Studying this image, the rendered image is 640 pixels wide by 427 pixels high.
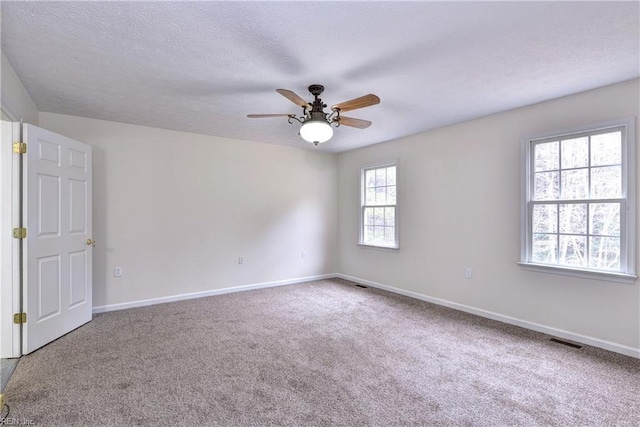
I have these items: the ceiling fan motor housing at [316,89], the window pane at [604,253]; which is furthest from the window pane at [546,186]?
the ceiling fan motor housing at [316,89]

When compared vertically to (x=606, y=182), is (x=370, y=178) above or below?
above

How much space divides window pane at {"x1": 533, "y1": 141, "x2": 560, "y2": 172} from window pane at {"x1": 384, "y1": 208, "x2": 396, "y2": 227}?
6.74 feet

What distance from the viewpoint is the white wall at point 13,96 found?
7.89 ft

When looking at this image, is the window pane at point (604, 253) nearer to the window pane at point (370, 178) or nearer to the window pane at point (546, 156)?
the window pane at point (546, 156)

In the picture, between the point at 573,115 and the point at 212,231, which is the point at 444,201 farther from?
the point at 212,231

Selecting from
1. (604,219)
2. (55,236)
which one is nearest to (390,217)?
(604,219)

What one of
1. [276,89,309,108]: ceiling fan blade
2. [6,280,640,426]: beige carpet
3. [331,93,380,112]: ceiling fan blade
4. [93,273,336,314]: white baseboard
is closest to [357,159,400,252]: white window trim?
[93,273,336,314]: white baseboard

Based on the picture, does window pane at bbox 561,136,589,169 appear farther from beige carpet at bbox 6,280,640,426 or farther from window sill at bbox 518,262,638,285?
beige carpet at bbox 6,280,640,426

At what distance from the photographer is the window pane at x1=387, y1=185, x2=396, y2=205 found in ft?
16.5

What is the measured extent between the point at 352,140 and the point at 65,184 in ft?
12.0

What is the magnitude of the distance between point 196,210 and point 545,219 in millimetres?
4393

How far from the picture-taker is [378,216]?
17.4 feet

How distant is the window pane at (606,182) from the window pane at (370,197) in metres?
2.93

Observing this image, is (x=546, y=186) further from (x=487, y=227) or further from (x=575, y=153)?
(x=487, y=227)
